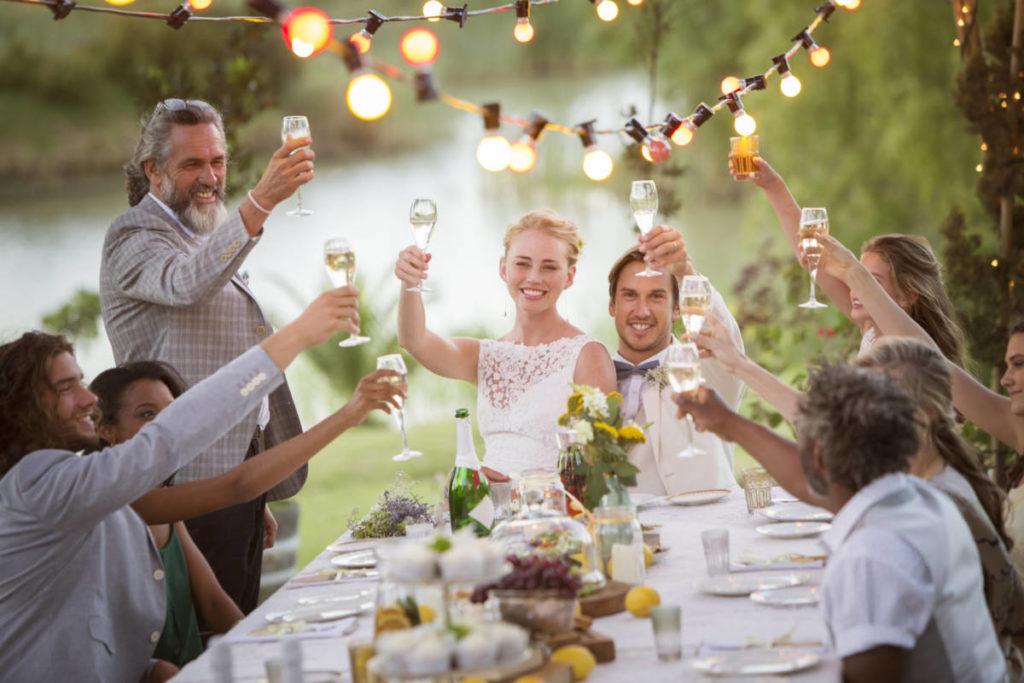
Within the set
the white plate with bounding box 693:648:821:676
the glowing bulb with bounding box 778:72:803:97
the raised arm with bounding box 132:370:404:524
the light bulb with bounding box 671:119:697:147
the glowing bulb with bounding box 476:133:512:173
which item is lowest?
the white plate with bounding box 693:648:821:676

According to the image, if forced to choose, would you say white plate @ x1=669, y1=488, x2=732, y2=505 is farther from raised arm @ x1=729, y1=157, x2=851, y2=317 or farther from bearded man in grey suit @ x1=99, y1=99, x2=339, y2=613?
bearded man in grey suit @ x1=99, y1=99, x2=339, y2=613

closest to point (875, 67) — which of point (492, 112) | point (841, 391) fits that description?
point (492, 112)

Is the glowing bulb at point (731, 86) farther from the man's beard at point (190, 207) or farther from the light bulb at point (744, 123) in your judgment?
the man's beard at point (190, 207)

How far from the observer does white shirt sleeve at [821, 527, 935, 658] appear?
81.2 inches

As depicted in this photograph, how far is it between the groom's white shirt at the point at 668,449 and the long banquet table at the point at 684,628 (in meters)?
0.92

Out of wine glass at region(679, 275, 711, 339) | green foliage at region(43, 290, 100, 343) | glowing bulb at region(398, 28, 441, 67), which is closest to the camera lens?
glowing bulb at region(398, 28, 441, 67)

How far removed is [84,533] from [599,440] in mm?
1221

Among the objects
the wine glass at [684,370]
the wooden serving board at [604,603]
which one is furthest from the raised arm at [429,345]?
the wooden serving board at [604,603]

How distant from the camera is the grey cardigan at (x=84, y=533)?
8.81 feet

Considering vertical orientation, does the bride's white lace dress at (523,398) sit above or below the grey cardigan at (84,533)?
above

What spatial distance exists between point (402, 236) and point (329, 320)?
5262 mm

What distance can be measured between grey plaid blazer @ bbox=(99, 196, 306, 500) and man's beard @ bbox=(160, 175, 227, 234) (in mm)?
49

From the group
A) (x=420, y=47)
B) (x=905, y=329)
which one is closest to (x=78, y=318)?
(x=420, y=47)

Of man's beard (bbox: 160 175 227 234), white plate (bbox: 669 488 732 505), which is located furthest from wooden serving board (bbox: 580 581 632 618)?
man's beard (bbox: 160 175 227 234)
